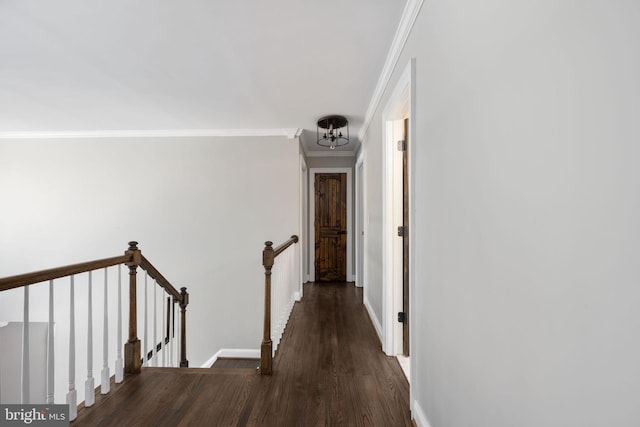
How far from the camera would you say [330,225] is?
5578mm

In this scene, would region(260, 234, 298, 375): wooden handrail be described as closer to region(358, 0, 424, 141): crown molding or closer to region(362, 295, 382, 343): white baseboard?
region(362, 295, 382, 343): white baseboard

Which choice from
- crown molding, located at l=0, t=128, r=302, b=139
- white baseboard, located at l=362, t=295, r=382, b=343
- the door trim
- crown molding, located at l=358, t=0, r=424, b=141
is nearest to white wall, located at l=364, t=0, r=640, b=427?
crown molding, located at l=358, t=0, r=424, b=141

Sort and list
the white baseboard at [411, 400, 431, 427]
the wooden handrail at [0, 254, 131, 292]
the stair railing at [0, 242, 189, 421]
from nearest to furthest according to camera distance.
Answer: the wooden handrail at [0, 254, 131, 292]
the stair railing at [0, 242, 189, 421]
the white baseboard at [411, 400, 431, 427]

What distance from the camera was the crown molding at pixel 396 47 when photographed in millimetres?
1715

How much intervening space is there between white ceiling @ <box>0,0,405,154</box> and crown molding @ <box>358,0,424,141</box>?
0.15 feet

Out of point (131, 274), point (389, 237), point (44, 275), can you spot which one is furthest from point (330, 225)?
point (44, 275)

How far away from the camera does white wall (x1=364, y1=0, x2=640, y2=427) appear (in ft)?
1.76

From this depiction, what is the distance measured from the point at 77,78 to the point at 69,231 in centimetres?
262

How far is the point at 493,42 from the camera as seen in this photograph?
3.06 ft

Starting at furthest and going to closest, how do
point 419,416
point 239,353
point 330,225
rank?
point 330,225
point 239,353
point 419,416

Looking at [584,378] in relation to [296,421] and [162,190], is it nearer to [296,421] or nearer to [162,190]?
[296,421]

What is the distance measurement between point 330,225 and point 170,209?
260 cm

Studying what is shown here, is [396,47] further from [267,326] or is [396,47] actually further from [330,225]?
[330,225]

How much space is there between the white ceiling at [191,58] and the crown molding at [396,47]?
1.8 inches
